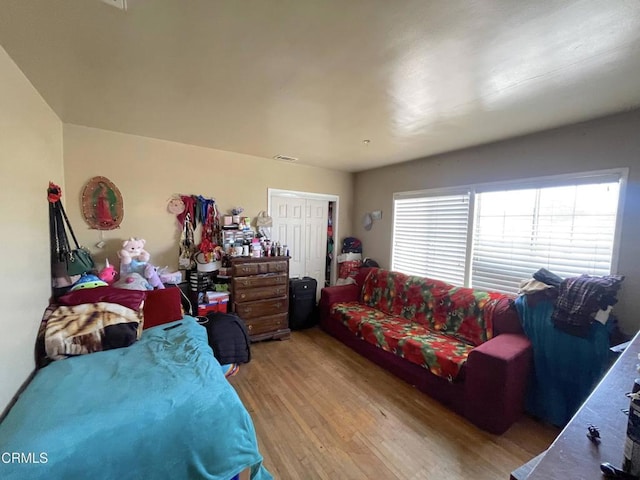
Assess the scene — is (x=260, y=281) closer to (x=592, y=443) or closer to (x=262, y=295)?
(x=262, y=295)

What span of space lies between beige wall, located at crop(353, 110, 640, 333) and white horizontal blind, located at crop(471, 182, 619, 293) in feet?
0.39

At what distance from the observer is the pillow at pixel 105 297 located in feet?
6.32

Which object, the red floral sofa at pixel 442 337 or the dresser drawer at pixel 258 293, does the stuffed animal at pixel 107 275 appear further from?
the red floral sofa at pixel 442 337

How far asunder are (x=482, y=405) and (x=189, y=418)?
78.3 inches

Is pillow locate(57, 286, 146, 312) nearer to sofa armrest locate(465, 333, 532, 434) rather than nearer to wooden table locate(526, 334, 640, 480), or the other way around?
wooden table locate(526, 334, 640, 480)

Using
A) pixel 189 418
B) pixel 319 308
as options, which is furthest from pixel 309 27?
pixel 319 308

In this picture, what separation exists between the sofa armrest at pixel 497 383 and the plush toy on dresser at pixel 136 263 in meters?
2.93

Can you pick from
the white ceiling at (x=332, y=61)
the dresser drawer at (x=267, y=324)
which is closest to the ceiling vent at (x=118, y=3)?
the white ceiling at (x=332, y=61)

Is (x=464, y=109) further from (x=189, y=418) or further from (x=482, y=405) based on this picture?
(x=189, y=418)

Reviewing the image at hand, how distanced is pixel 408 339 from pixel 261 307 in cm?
176

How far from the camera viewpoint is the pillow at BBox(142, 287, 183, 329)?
7.24 feet

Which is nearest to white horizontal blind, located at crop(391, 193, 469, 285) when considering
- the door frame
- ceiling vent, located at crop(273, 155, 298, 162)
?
the door frame

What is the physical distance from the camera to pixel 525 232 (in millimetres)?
2561

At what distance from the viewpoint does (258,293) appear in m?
3.23
